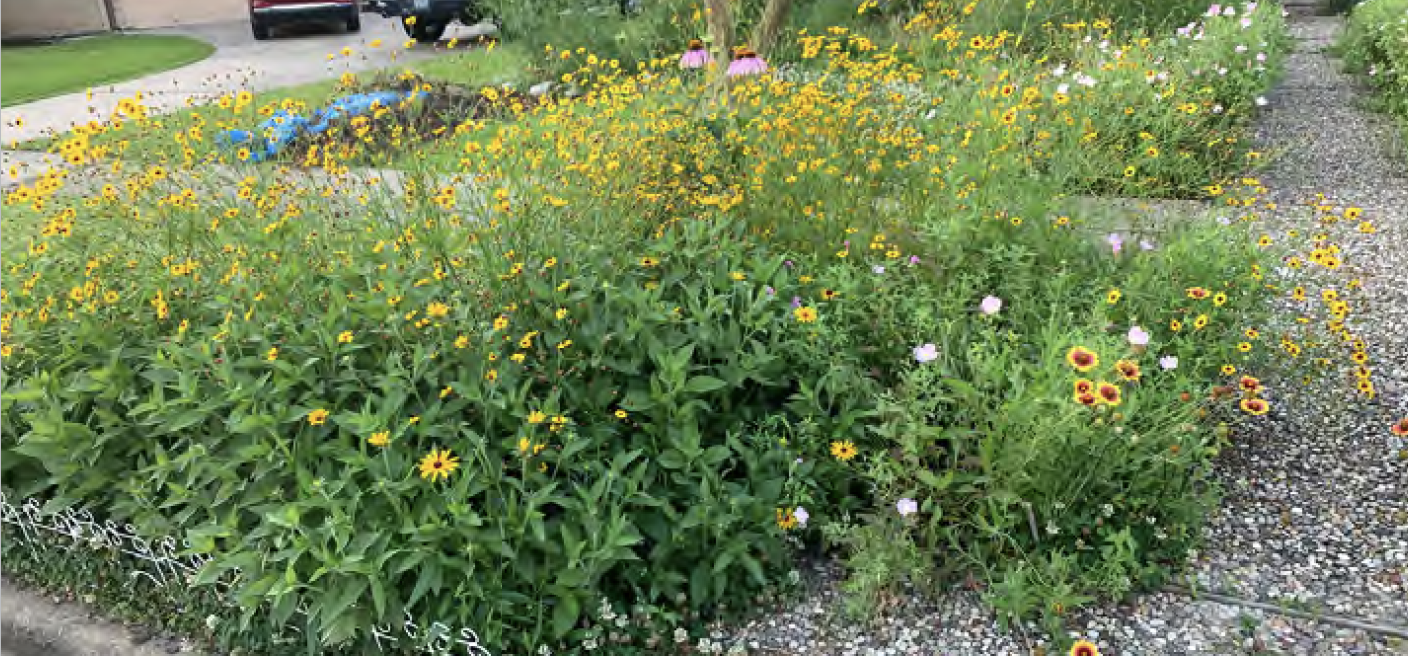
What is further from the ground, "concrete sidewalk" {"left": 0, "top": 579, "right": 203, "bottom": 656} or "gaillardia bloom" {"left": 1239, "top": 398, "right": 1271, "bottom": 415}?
"gaillardia bloom" {"left": 1239, "top": 398, "right": 1271, "bottom": 415}

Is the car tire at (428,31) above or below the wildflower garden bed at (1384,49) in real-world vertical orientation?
below

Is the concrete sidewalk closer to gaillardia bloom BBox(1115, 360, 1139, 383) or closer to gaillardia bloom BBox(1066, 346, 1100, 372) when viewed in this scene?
gaillardia bloom BBox(1066, 346, 1100, 372)

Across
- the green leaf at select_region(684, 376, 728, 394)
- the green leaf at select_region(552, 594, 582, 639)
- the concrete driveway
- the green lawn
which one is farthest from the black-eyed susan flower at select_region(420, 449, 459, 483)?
the green lawn

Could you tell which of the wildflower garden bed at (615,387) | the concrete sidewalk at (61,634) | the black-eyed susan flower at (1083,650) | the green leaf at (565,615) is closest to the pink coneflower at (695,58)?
the wildflower garden bed at (615,387)

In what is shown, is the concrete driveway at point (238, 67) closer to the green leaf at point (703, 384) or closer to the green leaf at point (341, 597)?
the green leaf at point (703, 384)

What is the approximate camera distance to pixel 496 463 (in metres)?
2.39

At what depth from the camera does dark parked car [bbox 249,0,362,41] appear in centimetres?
1628

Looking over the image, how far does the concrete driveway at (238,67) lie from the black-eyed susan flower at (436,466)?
14.9 feet

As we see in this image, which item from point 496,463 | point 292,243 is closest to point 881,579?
point 496,463

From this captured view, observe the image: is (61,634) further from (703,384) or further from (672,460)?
(703,384)

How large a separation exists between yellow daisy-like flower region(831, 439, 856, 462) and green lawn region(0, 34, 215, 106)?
34.3 ft

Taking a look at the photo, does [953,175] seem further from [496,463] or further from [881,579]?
[496,463]

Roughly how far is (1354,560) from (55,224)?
3696mm

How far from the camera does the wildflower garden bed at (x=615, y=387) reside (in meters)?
2.30
